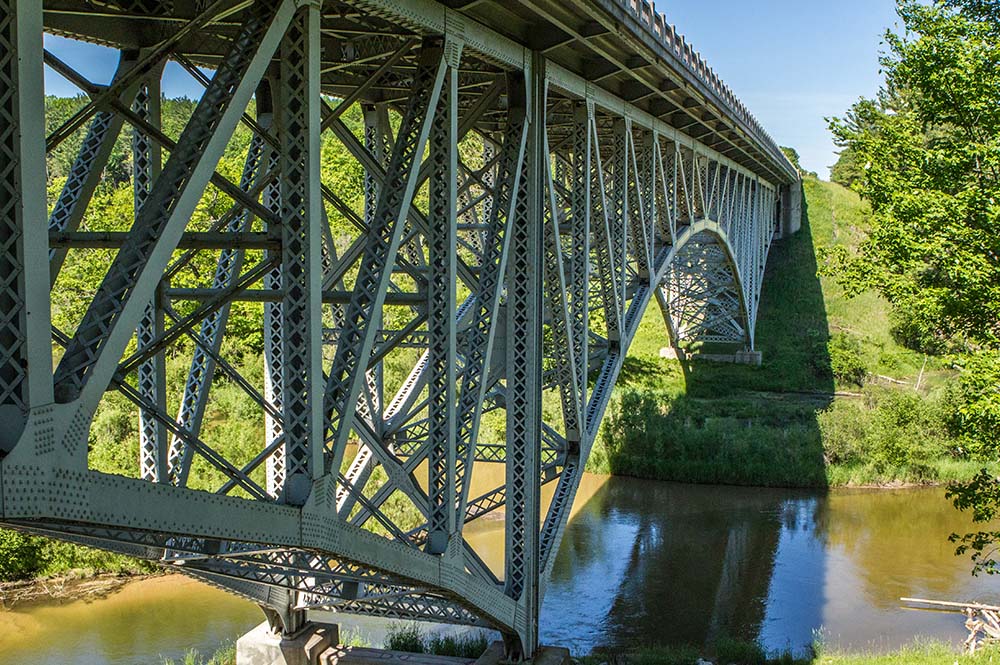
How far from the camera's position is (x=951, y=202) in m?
12.0

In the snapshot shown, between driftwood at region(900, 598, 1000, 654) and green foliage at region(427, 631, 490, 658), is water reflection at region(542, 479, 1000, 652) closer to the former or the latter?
driftwood at region(900, 598, 1000, 654)

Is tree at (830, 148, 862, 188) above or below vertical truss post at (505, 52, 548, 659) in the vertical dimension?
above

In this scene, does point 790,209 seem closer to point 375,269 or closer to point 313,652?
point 313,652

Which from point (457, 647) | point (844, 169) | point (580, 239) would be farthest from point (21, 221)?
point (844, 169)

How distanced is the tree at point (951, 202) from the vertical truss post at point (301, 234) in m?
8.45

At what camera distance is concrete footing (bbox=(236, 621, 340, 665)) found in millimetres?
11930

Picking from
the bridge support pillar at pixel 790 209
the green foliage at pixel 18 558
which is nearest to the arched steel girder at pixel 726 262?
the green foliage at pixel 18 558

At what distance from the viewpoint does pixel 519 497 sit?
10.4 m

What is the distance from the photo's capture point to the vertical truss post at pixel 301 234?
18.7 feet

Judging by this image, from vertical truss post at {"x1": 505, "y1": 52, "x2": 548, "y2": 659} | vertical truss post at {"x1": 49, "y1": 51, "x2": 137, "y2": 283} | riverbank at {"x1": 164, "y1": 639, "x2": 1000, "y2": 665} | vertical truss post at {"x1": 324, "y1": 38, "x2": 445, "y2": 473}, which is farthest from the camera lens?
riverbank at {"x1": 164, "y1": 639, "x2": 1000, "y2": 665}

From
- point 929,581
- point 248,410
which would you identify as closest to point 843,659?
point 929,581

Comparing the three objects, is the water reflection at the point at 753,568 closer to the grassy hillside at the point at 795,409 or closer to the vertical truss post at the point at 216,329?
the grassy hillside at the point at 795,409

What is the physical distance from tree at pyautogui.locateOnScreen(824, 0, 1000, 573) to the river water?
457 cm

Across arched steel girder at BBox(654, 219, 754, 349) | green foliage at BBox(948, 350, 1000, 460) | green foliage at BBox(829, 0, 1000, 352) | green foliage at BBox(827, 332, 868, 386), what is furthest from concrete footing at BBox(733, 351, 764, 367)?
green foliage at BBox(948, 350, 1000, 460)
